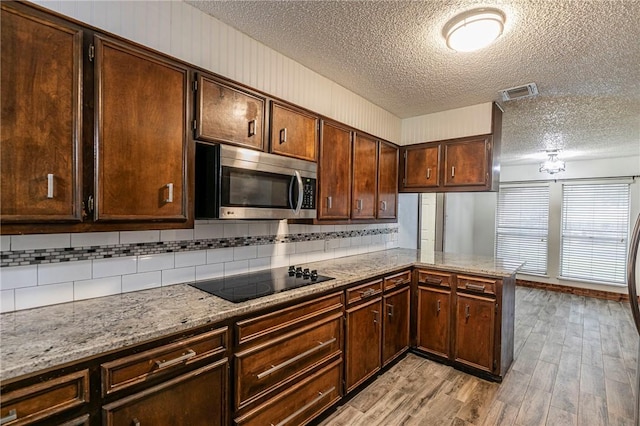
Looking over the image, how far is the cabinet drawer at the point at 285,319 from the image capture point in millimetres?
1601

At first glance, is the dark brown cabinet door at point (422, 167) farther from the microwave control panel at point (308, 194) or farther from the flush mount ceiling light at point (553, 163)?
the flush mount ceiling light at point (553, 163)

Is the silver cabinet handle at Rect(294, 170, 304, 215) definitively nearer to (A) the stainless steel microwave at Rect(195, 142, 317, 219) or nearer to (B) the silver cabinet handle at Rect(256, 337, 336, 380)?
(A) the stainless steel microwave at Rect(195, 142, 317, 219)

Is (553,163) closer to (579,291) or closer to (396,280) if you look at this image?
(579,291)

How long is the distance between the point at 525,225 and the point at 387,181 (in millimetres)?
4676

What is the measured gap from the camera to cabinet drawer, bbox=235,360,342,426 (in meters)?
1.70

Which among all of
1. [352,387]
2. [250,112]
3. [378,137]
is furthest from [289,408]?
[378,137]

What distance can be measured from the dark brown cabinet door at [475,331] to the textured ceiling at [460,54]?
6.35 feet

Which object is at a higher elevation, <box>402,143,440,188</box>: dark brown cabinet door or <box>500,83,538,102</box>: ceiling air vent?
<box>500,83,538,102</box>: ceiling air vent

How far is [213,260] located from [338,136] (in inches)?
58.1

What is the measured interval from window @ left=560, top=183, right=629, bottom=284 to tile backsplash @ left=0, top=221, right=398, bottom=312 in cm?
583

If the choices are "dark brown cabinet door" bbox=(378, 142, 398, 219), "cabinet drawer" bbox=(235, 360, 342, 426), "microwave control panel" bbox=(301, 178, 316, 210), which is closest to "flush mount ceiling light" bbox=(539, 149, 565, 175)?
"dark brown cabinet door" bbox=(378, 142, 398, 219)

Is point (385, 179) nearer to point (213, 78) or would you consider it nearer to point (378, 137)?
point (378, 137)

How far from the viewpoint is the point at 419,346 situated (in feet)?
10.0

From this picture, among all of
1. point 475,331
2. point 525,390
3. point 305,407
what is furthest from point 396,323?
point 305,407
